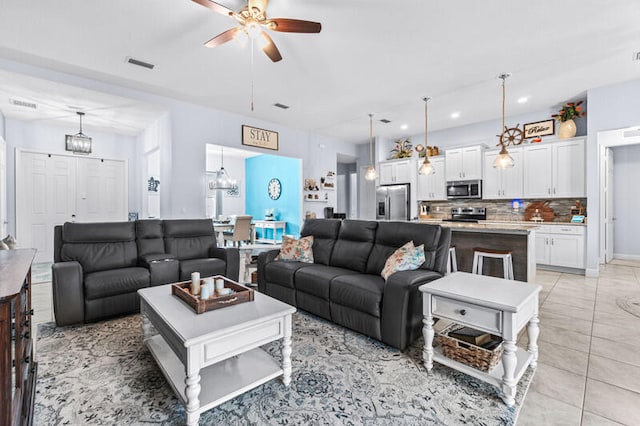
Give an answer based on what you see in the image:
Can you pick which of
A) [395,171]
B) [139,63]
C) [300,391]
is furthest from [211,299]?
[395,171]

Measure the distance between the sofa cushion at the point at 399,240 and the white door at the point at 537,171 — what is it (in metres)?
3.96

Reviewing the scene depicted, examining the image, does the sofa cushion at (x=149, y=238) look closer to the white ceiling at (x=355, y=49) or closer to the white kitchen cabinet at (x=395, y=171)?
the white ceiling at (x=355, y=49)

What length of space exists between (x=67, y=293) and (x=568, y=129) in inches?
286

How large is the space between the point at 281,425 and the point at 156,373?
103cm

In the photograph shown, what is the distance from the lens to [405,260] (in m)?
2.62

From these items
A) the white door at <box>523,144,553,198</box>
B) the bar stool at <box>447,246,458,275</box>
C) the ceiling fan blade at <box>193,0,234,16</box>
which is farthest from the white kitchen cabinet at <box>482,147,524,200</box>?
the ceiling fan blade at <box>193,0,234,16</box>

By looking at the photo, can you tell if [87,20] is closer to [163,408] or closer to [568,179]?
[163,408]

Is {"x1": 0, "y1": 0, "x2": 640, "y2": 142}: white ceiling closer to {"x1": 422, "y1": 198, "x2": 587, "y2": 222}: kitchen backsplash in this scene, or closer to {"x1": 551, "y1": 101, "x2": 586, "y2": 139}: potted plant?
{"x1": 551, "y1": 101, "x2": 586, "y2": 139}: potted plant

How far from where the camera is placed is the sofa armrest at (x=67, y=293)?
2705mm

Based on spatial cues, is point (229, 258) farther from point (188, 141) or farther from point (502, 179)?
point (502, 179)

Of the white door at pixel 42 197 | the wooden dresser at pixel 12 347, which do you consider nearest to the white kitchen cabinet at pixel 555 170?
the wooden dresser at pixel 12 347

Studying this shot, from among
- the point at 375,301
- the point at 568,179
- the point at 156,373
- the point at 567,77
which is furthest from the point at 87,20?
the point at 568,179

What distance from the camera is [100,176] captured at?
6.59 m

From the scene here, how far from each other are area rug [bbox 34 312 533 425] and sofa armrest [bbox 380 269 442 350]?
129mm
